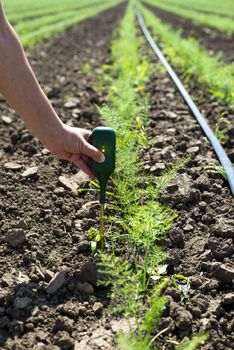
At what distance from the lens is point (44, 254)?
108 inches

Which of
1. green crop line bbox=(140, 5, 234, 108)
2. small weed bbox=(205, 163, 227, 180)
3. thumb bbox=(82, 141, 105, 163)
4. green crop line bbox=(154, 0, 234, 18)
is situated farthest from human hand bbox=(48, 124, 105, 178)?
green crop line bbox=(154, 0, 234, 18)

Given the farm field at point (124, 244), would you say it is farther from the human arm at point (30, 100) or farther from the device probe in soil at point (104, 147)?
the human arm at point (30, 100)

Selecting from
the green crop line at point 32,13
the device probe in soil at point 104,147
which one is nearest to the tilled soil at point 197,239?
the device probe in soil at point 104,147

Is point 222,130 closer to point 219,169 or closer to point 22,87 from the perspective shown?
point 219,169

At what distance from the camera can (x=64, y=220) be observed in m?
3.08

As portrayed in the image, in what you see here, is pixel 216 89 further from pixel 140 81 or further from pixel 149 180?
pixel 149 180

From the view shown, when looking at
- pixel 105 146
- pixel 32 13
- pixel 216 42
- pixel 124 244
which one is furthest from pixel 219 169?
pixel 32 13

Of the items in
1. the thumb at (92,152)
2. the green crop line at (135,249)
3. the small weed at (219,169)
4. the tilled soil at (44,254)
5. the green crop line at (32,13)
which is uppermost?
the thumb at (92,152)

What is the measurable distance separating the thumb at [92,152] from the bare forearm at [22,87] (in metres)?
0.17

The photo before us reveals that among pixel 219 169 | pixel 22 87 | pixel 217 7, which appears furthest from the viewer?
pixel 217 7

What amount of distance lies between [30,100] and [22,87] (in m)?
0.07

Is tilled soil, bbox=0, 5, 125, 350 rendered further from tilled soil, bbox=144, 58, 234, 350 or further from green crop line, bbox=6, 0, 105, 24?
green crop line, bbox=6, 0, 105, 24

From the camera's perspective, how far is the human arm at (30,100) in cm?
224

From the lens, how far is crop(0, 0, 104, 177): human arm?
2238mm
